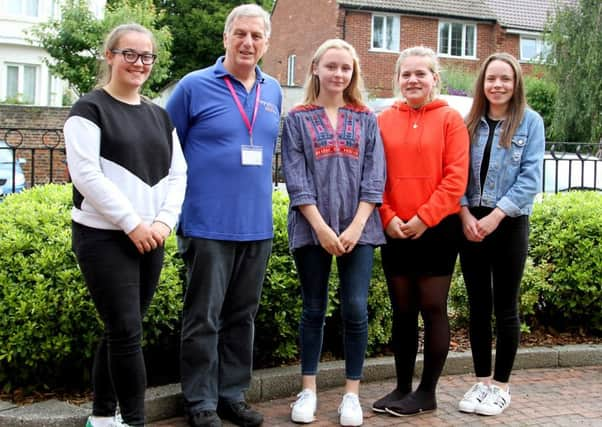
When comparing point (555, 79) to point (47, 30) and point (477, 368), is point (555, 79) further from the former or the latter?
point (477, 368)

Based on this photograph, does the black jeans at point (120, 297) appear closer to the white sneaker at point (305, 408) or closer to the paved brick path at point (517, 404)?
the paved brick path at point (517, 404)

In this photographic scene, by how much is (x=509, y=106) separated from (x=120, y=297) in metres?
2.64

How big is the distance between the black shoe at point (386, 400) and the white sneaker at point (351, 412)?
22 centimetres

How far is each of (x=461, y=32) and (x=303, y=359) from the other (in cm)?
3311

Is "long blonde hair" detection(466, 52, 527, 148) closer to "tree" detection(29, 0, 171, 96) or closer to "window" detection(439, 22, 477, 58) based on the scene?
"tree" detection(29, 0, 171, 96)

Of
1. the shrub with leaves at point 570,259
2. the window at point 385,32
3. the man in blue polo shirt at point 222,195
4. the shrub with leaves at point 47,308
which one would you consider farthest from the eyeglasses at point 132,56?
the window at point 385,32

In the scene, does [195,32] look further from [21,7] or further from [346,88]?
[346,88]

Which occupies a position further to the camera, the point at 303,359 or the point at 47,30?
the point at 47,30

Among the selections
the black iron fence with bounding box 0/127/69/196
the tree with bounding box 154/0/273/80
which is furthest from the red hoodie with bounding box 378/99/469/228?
the tree with bounding box 154/0/273/80

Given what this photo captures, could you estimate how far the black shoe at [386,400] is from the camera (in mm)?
4852

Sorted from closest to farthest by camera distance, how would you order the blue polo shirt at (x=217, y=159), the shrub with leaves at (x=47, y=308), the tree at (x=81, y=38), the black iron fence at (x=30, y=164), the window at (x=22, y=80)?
the blue polo shirt at (x=217, y=159) < the shrub with leaves at (x=47, y=308) < the black iron fence at (x=30, y=164) < the tree at (x=81, y=38) < the window at (x=22, y=80)

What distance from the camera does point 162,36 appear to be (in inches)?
961

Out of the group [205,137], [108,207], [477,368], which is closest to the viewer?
[108,207]

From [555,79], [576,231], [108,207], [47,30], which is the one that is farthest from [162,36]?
[108,207]
